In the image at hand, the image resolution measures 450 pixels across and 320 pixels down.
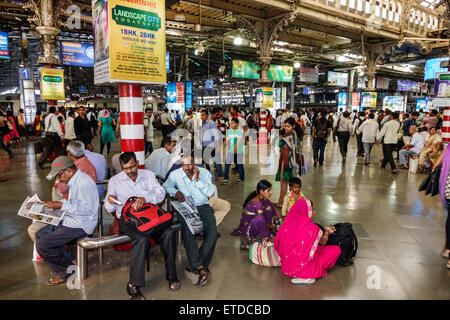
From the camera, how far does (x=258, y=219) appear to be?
11.8ft

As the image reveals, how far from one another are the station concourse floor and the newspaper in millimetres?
518

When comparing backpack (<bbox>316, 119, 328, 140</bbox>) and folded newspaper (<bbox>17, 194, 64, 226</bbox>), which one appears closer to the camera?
folded newspaper (<bbox>17, 194, 64, 226</bbox>)

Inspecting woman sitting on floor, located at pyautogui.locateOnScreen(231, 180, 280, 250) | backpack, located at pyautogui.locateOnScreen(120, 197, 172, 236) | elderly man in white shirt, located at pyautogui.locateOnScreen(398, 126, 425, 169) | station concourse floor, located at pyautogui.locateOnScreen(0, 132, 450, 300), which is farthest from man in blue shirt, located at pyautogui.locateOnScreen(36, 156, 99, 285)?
elderly man in white shirt, located at pyautogui.locateOnScreen(398, 126, 425, 169)

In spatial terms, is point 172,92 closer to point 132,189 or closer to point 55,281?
point 132,189

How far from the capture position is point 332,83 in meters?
21.9

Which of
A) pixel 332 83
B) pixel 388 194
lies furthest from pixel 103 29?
pixel 332 83

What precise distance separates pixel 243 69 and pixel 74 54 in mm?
8211

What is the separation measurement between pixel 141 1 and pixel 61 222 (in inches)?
101

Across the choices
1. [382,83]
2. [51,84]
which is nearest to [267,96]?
[51,84]

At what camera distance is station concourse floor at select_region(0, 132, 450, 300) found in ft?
9.17

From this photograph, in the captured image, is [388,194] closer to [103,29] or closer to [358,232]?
[358,232]

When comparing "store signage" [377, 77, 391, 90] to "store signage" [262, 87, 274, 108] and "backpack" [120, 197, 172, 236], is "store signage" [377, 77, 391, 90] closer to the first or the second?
"store signage" [262, 87, 274, 108]

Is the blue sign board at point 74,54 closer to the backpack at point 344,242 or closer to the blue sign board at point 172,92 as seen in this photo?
the blue sign board at point 172,92

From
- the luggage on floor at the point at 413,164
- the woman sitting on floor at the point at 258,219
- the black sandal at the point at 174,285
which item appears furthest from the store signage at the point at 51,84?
the luggage on floor at the point at 413,164
